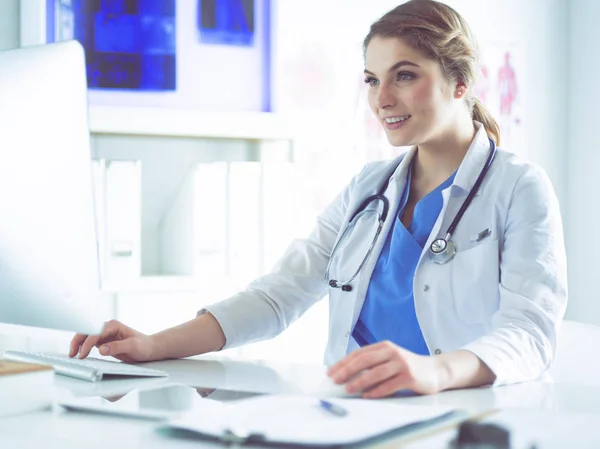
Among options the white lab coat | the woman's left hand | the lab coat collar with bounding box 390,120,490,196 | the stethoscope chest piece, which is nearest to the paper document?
the woman's left hand

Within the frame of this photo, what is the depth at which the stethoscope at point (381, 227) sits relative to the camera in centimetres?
158

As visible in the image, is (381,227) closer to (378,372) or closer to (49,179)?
(378,372)

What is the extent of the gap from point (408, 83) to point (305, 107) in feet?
4.74

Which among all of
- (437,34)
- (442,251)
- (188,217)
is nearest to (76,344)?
(442,251)

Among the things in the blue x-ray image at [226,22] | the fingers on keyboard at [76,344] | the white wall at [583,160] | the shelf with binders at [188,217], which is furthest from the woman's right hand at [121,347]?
the white wall at [583,160]

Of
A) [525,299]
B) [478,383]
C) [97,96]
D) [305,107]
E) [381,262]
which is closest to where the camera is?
[478,383]

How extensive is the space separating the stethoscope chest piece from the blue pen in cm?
75

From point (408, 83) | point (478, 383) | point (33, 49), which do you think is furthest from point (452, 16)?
point (33, 49)

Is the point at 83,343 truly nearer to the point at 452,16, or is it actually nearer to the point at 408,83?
the point at 408,83

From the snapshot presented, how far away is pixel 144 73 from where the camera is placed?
277cm

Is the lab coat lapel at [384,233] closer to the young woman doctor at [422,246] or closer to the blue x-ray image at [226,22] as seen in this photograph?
the young woman doctor at [422,246]

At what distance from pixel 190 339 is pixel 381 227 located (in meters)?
0.51

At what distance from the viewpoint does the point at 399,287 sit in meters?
1.67

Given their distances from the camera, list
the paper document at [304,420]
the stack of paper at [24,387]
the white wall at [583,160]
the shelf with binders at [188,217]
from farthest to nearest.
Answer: the white wall at [583,160] → the shelf with binders at [188,217] → the stack of paper at [24,387] → the paper document at [304,420]
